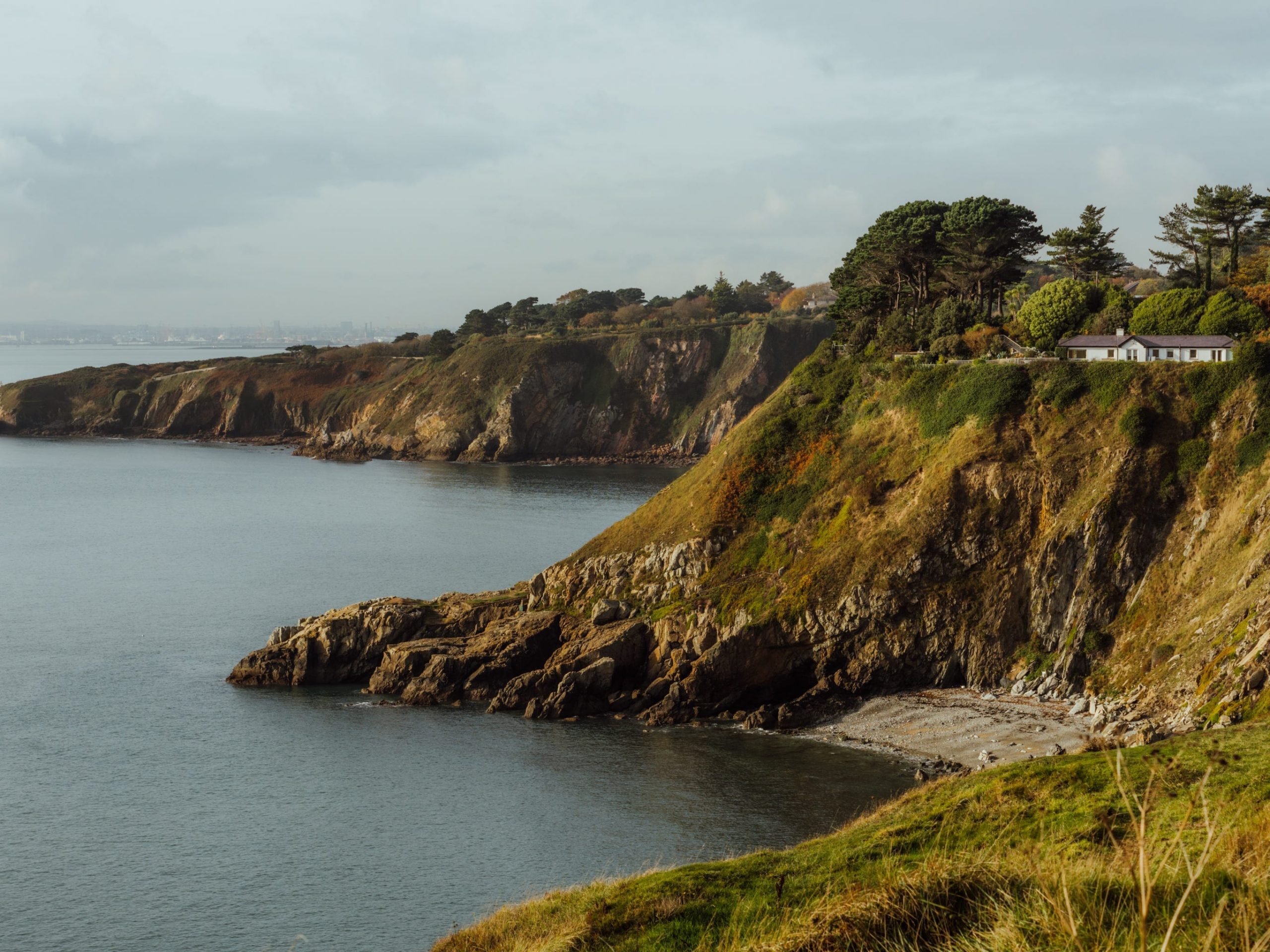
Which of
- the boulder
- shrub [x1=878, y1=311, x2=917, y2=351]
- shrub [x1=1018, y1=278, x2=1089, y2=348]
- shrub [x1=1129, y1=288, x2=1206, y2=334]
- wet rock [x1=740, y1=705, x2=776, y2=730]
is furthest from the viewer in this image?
shrub [x1=878, y1=311, x2=917, y2=351]

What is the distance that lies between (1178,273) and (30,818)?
3477 inches

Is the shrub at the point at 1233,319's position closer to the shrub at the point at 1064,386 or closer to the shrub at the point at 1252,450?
the shrub at the point at 1064,386

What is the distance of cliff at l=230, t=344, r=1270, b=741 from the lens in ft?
193

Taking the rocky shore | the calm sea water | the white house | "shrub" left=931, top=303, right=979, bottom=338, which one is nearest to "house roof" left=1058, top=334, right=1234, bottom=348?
the white house

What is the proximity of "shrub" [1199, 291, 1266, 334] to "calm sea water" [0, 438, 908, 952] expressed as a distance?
118 ft

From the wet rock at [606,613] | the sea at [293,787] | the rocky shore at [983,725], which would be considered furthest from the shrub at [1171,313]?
the wet rock at [606,613]

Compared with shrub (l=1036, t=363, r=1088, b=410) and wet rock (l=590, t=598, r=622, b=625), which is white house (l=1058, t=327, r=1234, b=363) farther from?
wet rock (l=590, t=598, r=622, b=625)

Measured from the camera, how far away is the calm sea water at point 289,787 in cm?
4091

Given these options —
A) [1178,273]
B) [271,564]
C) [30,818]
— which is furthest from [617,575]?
[1178,273]

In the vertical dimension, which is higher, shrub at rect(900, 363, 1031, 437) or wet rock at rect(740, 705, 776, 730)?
shrub at rect(900, 363, 1031, 437)

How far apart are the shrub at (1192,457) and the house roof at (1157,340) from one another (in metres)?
8.06

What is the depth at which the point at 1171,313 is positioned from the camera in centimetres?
7212

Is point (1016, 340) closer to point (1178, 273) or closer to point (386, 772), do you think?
point (1178, 273)

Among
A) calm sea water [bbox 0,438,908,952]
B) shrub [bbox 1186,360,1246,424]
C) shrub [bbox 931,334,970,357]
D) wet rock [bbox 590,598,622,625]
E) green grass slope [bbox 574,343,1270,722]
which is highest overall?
shrub [bbox 931,334,970,357]
